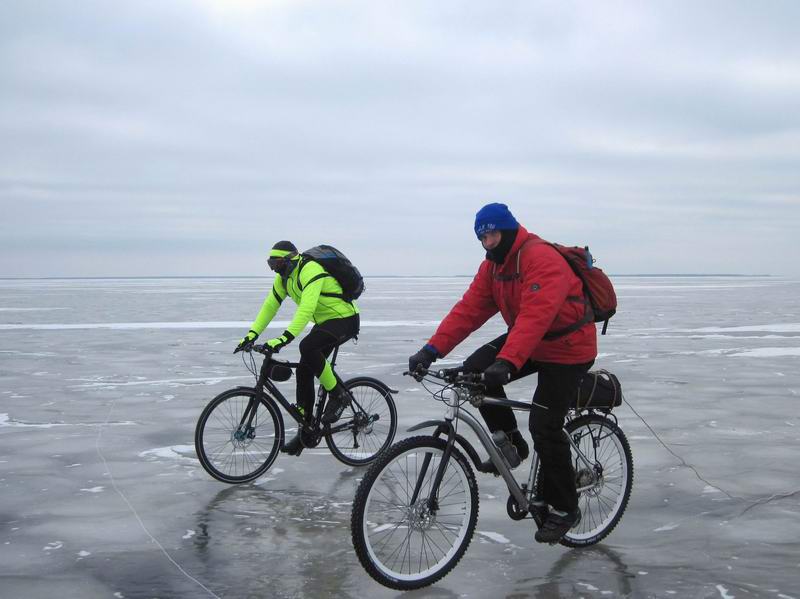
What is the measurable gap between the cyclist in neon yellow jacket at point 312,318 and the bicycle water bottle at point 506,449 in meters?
2.75

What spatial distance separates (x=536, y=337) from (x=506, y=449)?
32.8 inches

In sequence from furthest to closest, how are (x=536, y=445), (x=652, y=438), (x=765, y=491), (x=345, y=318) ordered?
(x=652, y=438)
(x=345, y=318)
(x=765, y=491)
(x=536, y=445)

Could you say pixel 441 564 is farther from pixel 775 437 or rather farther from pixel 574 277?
pixel 775 437

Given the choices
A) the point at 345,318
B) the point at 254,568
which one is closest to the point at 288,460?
the point at 345,318

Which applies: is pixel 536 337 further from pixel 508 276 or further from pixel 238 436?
pixel 238 436

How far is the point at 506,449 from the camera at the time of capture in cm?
520

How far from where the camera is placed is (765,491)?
6.73 meters

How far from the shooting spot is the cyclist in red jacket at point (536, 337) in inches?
190

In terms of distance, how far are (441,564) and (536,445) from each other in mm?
921

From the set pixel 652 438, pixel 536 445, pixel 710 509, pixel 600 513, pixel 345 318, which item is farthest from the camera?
pixel 652 438

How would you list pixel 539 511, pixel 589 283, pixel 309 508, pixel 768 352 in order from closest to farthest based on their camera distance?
pixel 589 283
pixel 539 511
pixel 309 508
pixel 768 352

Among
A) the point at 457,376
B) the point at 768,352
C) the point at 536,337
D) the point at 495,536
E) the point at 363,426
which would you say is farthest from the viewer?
the point at 768,352

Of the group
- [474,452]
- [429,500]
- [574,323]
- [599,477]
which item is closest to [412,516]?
[429,500]

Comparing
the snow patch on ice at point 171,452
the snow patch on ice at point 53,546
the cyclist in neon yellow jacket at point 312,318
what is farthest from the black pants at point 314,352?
the snow patch on ice at point 53,546
